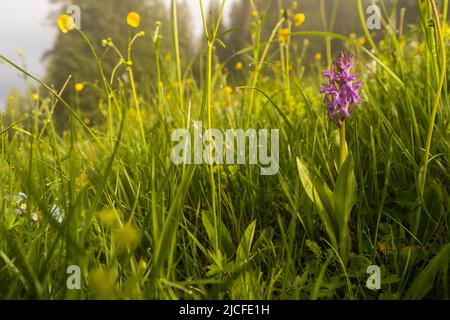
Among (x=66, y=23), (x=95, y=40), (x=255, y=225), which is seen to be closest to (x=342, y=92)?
(x=255, y=225)

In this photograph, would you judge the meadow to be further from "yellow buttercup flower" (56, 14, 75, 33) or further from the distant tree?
the distant tree

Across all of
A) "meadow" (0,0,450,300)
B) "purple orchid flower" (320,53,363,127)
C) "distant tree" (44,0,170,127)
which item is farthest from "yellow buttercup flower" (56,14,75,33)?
"distant tree" (44,0,170,127)

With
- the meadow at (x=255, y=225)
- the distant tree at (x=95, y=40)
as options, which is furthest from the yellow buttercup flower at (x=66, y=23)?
the distant tree at (x=95, y=40)

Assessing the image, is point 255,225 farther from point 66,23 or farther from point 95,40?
point 95,40

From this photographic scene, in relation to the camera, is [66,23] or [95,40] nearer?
[66,23]

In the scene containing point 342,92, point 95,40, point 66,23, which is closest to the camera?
point 342,92

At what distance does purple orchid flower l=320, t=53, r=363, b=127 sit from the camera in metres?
0.95

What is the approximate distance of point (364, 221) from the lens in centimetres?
98

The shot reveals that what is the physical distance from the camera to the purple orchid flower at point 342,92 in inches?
37.4

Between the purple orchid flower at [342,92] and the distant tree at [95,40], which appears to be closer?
the purple orchid flower at [342,92]

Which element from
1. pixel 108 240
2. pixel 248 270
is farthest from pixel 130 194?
pixel 248 270

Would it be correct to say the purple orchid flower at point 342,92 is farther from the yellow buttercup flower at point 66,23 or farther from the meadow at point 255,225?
the yellow buttercup flower at point 66,23

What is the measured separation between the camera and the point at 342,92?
3.16 ft
